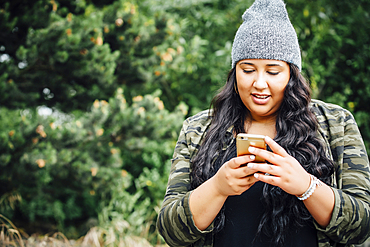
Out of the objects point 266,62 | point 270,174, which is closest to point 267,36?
point 266,62

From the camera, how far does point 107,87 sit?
368cm

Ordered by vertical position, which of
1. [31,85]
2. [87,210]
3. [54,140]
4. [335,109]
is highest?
[335,109]

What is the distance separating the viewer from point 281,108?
4.43ft

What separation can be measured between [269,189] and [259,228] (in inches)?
6.0

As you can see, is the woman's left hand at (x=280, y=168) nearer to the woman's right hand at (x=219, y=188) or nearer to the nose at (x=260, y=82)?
the woman's right hand at (x=219, y=188)

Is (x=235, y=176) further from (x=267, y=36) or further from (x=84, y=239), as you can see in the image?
(x=84, y=239)

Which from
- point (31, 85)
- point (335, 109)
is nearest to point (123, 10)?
point (31, 85)

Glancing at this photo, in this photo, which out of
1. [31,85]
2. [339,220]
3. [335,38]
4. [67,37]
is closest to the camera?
[339,220]

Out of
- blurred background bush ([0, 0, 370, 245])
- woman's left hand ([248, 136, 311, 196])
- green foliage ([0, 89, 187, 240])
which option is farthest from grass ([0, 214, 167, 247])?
woman's left hand ([248, 136, 311, 196])

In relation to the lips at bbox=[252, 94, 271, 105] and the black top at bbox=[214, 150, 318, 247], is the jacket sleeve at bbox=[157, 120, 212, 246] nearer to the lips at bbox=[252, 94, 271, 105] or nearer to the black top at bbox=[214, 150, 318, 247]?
the black top at bbox=[214, 150, 318, 247]

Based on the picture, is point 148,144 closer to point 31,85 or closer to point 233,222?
point 31,85

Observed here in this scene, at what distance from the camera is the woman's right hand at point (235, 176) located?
996mm

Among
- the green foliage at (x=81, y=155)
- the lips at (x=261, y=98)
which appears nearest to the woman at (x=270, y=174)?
the lips at (x=261, y=98)

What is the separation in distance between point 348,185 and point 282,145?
275mm
